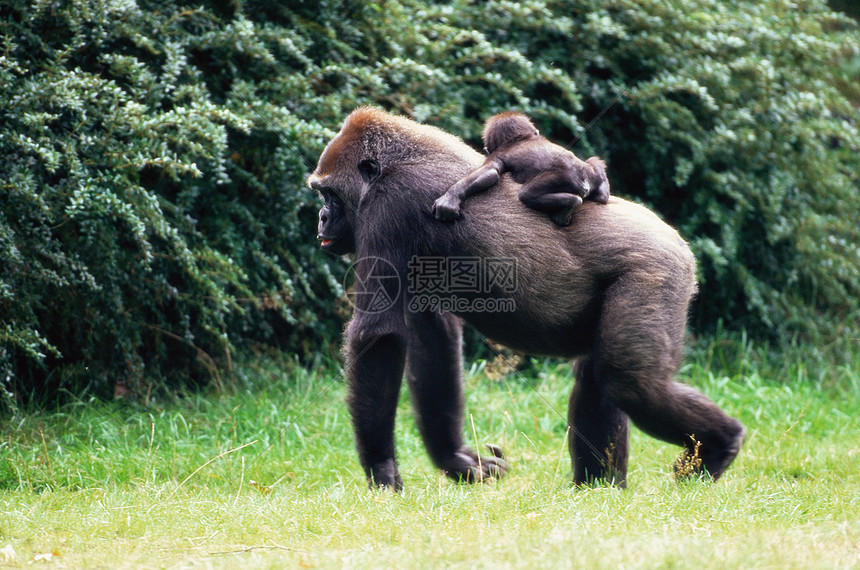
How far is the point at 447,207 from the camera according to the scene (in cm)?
373

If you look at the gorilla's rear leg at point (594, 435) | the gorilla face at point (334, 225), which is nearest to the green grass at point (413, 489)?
the gorilla's rear leg at point (594, 435)

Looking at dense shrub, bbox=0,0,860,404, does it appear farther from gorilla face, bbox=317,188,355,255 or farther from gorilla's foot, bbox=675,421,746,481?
gorilla's foot, bbox=675,421,746,481

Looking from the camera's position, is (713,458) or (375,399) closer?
(713,458)

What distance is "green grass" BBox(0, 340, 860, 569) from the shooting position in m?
2.72

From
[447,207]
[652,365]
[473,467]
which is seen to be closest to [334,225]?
[447,207]

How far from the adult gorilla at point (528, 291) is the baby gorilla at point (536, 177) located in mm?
58

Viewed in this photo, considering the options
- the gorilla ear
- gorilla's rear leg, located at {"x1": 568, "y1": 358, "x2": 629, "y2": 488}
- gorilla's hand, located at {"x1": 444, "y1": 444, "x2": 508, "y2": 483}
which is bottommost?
gorilla's hand, located at {"x1": 444, "y1": 444, "x2": 508, "y2": 483}

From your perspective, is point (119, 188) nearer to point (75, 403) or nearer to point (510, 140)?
point (75, 403)

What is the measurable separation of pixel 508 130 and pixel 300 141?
1871 mm

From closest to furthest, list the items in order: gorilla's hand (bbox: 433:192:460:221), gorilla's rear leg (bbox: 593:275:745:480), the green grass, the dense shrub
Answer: the green grass < gorilla's rear leg (bbox: 593:275:745:480) < gorilla's hand (bbox: 433:192:460:221) < the dense shrub

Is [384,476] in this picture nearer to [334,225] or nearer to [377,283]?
[377,283]

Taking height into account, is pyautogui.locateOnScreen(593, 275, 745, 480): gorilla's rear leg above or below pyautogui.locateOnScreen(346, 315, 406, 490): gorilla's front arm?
above

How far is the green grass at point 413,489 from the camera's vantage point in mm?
2725

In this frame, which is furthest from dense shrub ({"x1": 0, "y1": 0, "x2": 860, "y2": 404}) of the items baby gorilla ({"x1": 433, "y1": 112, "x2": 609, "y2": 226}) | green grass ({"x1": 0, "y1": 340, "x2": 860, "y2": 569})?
baby gorilla ({"x1": 433, "y1": 112, "x2": 609, "y2": 226})
